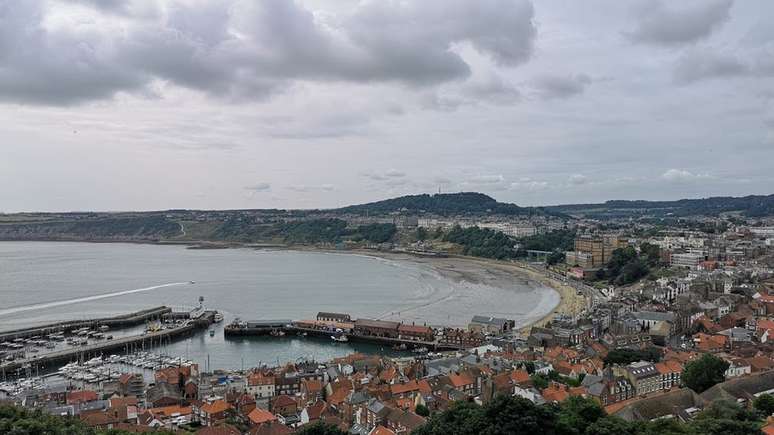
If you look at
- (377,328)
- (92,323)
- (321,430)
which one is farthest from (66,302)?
(321,430)

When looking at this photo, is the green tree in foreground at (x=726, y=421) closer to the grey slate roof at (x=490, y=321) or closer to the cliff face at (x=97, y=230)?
the grey slate roof at (x=490, y=321)

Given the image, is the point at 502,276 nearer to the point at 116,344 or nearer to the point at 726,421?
the point at 116,344

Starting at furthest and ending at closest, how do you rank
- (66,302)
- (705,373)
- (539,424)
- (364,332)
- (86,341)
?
(66,302)
(364,332)
(86,341)
(705,373)
(539,424)

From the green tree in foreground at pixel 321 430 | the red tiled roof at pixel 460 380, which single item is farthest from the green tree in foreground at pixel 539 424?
the red tiled roof at pixel 460 380

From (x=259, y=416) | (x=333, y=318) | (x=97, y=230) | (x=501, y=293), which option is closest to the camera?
(x=259, y=416)

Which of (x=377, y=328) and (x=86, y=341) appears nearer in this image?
(x=86, y=341)

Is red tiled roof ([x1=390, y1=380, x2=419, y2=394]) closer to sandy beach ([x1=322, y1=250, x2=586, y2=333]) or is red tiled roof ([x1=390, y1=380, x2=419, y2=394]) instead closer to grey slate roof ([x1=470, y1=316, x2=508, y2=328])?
grey slate roof ([x1=470, y1=316, x2=508, y2=328])
